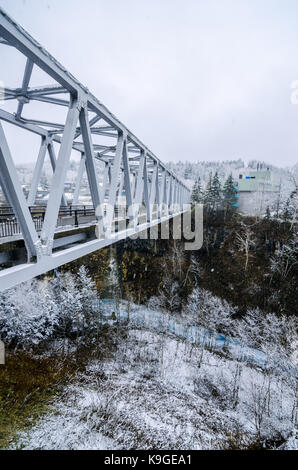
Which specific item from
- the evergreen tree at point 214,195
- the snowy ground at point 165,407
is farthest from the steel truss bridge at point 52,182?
the evergreen tree at point 214,195

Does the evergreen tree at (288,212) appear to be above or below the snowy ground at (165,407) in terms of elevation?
above

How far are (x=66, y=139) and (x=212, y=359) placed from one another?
20075 mm

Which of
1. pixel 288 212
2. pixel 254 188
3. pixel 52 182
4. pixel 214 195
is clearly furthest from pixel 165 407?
pixel 254 188

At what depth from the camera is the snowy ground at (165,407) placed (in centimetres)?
1020

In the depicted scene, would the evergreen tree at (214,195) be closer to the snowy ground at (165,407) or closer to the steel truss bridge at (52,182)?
the snowy ground at (165,407)

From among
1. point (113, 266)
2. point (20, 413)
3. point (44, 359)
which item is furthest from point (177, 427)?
point (113, 266)

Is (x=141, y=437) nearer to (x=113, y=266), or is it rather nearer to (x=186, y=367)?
(x=186, y=367)

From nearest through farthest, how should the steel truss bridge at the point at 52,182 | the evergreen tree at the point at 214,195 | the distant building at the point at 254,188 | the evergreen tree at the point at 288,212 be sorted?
the steel truss bridge at the point at 52,182, the evergreen tree at the point at 288,212, the evergreen tree at the point at 214,195, the distant building at the point at 254,188

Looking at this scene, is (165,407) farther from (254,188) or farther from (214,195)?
(254,188)

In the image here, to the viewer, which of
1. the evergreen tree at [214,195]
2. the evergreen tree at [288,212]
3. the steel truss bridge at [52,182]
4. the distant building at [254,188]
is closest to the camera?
the steel truss bridge at [52,182]

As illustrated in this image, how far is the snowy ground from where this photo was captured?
1020cm

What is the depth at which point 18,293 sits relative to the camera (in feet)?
58.0

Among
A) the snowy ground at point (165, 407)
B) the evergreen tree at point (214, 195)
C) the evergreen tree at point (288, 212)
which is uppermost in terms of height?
the evergreen tree at point (214, 195)

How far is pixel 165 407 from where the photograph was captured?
40.2ft
